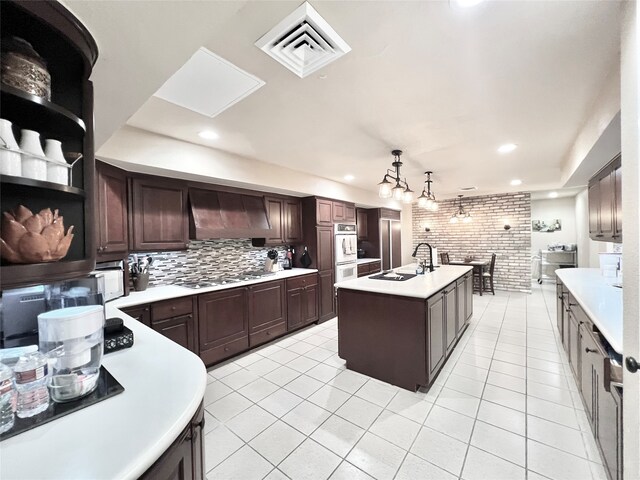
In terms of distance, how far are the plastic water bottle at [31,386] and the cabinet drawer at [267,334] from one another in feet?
8.27

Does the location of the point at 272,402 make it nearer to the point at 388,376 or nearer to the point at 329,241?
the point at 388,376

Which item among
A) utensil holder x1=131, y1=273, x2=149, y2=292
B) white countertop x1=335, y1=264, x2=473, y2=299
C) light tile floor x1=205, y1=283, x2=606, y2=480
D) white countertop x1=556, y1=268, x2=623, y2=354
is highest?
utensil holder x1=131, y1=273, x2=149, y2=292

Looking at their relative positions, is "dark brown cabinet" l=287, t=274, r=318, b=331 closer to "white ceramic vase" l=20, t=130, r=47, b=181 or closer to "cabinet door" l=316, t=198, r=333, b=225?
"cabinet door" l=316, t=198, r=333, b=225

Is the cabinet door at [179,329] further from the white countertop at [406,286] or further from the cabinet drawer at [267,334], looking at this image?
the white countertop at [406,286]

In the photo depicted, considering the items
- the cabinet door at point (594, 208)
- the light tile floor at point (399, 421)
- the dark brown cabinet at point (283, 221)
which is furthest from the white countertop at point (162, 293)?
the cabinet door at point (594, 208)

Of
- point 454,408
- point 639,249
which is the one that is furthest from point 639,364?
point 454,408

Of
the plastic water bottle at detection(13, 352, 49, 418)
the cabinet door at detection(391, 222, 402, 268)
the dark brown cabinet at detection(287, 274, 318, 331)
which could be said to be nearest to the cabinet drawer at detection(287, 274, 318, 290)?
the dark brown cabinet at detection(287, 274, 318, 331)

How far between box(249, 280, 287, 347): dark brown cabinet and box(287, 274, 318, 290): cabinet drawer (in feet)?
0.42

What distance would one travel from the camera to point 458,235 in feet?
23.0

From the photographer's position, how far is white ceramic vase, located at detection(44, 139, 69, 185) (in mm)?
864

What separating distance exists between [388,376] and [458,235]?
18.4 ft

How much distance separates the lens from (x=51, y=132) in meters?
1.02

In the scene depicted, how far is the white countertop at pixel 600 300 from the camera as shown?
1420 millimetres

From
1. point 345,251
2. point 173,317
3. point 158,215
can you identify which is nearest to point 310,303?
point 345,251
